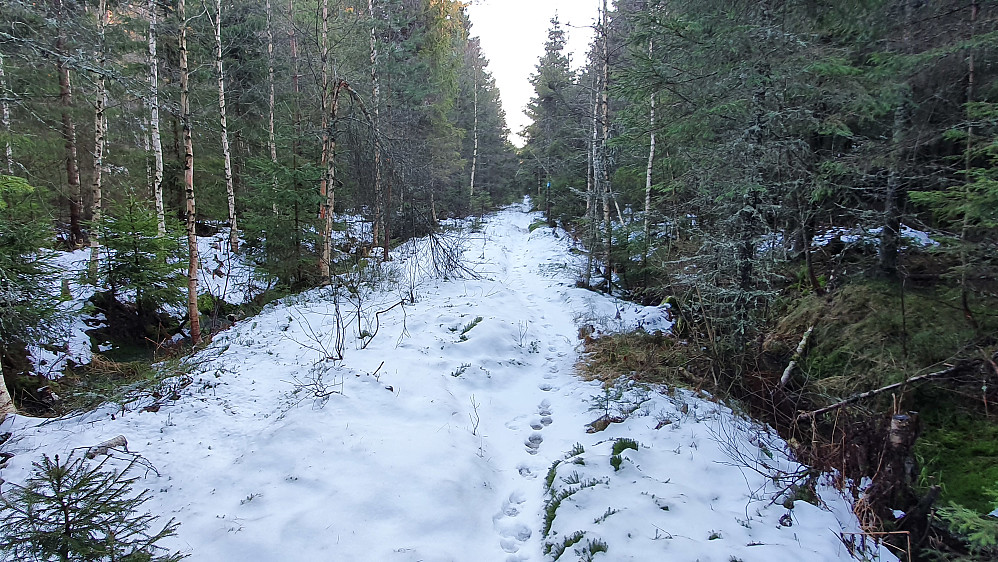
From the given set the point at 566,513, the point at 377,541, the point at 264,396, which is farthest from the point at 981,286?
the point at 264,396

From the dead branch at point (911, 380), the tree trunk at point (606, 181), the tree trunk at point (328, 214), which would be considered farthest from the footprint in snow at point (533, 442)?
the tree trunk at point (328, 214)

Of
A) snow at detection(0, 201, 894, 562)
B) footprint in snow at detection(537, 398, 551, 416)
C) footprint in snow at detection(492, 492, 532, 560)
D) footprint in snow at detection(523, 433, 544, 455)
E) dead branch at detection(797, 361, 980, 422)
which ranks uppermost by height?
dead branch at detection(797, 361, 980, 422)

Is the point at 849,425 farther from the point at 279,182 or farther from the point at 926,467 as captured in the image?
the point at 279,182

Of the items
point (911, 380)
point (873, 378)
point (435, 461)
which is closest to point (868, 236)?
point (873, 378)

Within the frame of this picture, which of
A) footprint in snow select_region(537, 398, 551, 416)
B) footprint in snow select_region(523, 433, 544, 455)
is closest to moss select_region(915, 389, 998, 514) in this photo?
footprint in snow select_region(523, 433, 544, 455)

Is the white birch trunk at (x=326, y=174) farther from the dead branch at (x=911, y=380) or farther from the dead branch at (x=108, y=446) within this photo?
the dead branch at (x=911, y=380)

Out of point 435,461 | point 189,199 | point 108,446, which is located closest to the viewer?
point 108,446

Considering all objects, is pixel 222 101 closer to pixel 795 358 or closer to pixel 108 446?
pixel 108 446

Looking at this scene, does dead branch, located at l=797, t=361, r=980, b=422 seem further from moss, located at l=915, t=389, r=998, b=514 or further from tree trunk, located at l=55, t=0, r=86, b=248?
tree trunk, located at l=55, t=0, r=86, b=248

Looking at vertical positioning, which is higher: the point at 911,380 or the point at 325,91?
the point at 325,91

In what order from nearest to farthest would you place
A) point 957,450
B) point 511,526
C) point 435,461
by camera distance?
point 511,526 < point 957,450 < point 435,461

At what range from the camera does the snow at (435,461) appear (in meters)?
3.28

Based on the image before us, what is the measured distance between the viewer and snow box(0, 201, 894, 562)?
3.28 meters

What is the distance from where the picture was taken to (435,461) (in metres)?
4.31
